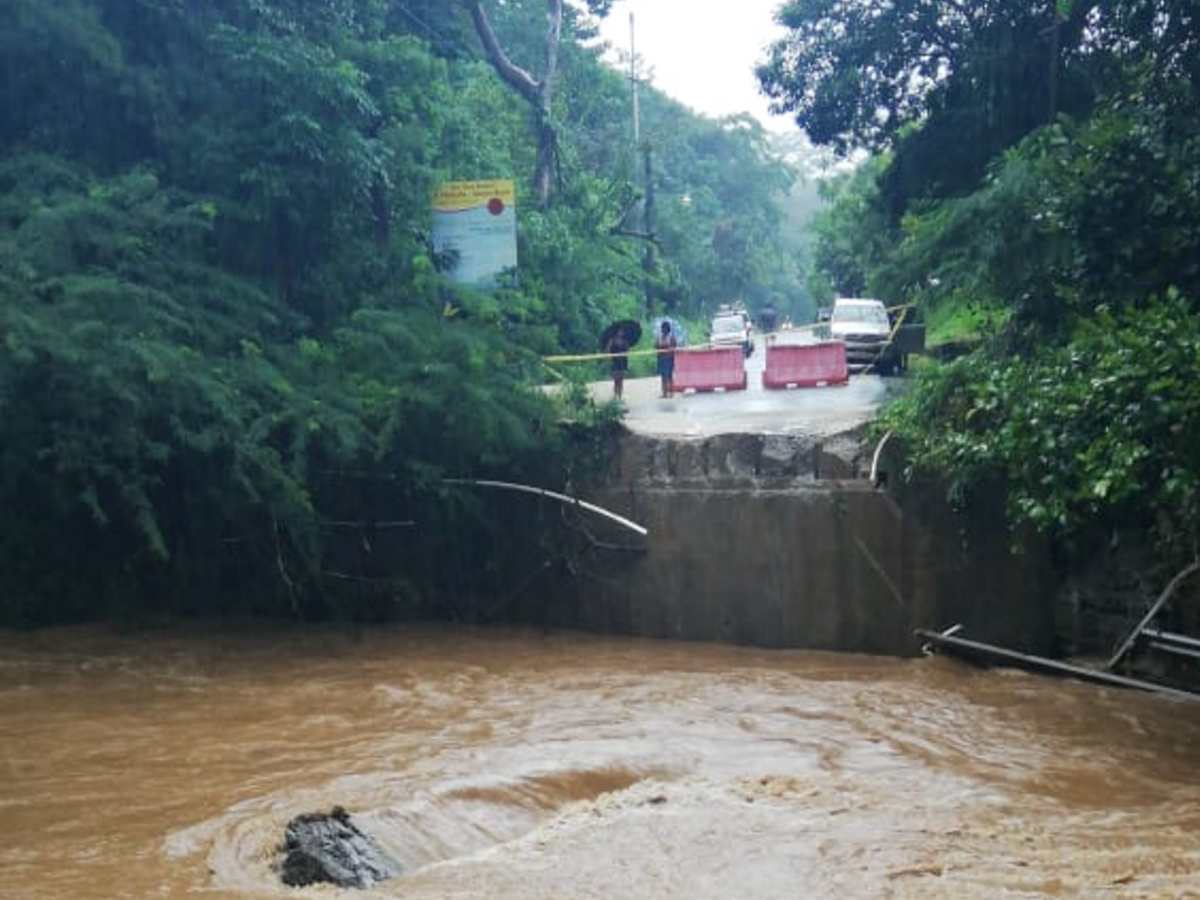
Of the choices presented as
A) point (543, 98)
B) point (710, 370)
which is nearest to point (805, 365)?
point (710, 370)

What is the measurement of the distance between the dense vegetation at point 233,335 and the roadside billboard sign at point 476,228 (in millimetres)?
893

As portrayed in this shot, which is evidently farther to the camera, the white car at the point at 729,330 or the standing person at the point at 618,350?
the white car at the point at 729,330

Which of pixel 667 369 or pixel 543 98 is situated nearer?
pixel 667 369

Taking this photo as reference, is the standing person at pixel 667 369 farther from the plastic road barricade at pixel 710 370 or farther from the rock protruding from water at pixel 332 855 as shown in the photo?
the rock protruding from water at pixel 332 855

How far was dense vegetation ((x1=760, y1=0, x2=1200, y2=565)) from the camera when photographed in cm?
1155

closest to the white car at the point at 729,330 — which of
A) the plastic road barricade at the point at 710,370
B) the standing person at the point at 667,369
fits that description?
the plastic road barricade at the point at 710,370

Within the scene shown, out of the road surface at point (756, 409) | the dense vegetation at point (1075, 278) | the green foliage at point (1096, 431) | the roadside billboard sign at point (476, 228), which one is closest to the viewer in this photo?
the green foliage at point (1096, 431)

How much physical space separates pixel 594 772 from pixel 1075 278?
8333mm

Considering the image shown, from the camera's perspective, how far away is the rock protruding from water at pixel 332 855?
282 inches

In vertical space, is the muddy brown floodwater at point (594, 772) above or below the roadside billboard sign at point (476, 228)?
below

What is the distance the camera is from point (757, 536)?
15.4m

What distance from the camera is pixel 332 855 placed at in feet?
23.7

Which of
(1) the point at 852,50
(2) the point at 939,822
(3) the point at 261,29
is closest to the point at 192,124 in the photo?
(3) the point at 261,29

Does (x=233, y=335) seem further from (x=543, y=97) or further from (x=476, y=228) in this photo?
(x=543, y=97)
